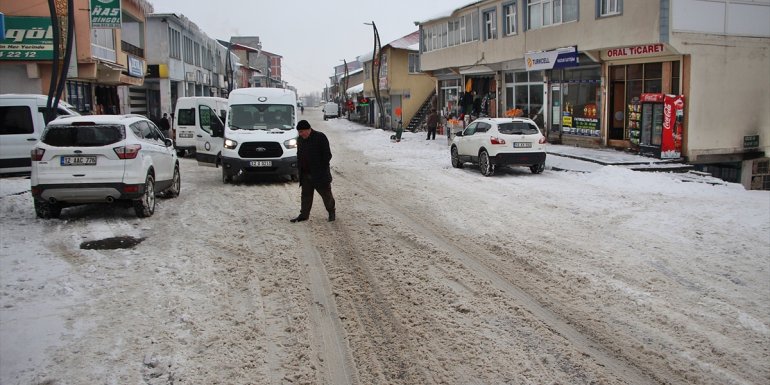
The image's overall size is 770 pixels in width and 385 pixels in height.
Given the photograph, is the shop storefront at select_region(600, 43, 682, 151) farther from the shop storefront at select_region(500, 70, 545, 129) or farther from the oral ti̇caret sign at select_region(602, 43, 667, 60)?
the shop storefront at select_region(500, 70, 545, 129)

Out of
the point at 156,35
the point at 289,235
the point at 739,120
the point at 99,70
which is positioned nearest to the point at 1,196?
the point at 289,235

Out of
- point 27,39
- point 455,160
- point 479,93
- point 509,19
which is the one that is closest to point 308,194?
point 455,160

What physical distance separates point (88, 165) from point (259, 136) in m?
5.49

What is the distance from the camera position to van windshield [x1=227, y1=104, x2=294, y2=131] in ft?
51.3

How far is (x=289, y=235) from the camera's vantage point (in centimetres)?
922

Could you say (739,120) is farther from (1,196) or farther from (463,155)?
(1,196)

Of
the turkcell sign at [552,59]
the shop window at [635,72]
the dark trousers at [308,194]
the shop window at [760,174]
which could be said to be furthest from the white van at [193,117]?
the shop window at [760,174]

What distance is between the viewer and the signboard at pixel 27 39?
1989cm

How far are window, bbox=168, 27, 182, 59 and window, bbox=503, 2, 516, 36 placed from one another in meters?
21.9

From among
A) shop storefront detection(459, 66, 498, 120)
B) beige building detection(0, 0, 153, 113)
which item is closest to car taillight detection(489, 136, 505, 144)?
beige building detection(0, 0, 153, 113)

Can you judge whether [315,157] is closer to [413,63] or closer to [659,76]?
[659,76]

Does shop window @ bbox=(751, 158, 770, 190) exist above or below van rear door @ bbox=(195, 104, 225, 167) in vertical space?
below

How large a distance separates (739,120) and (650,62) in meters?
3.33

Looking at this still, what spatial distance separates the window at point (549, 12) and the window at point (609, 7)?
132cm
